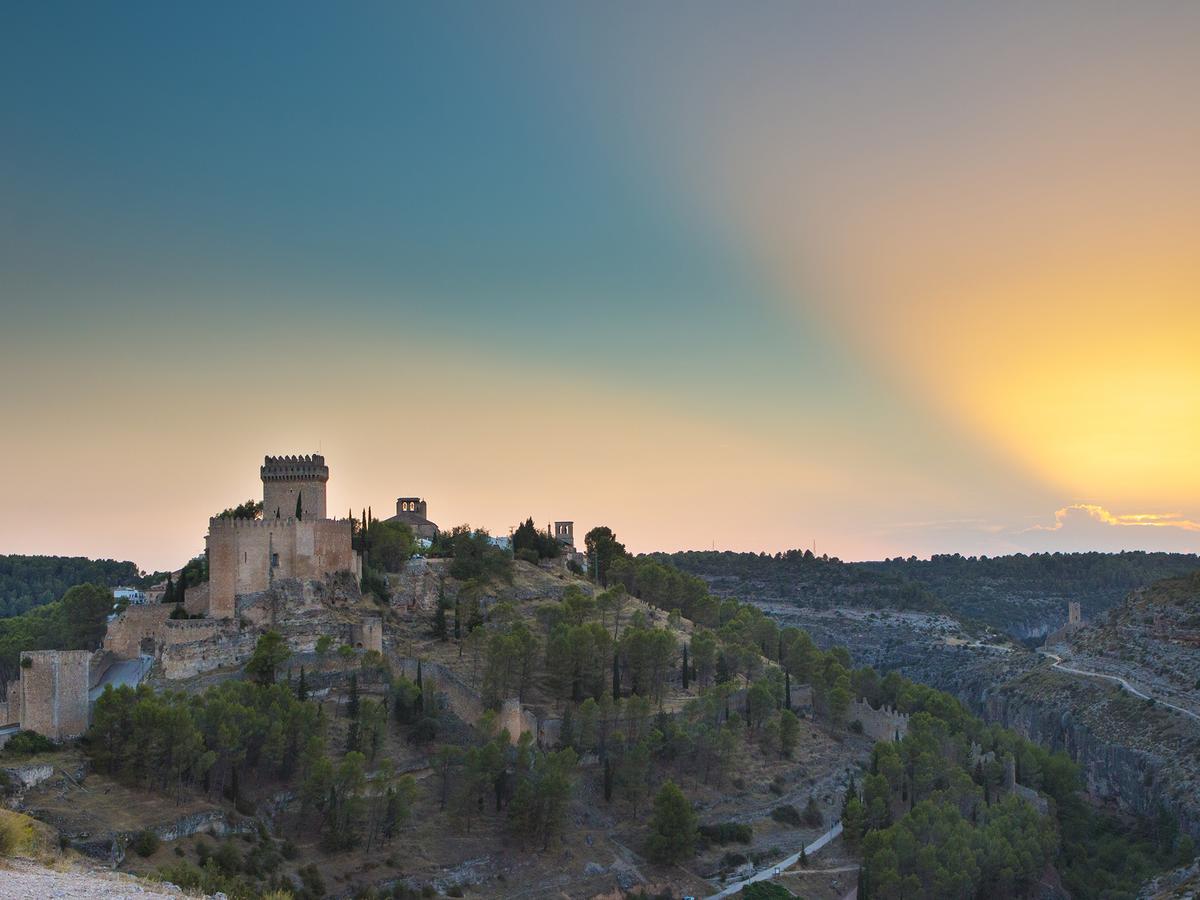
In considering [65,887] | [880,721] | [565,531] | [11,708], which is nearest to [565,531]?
[565,531]

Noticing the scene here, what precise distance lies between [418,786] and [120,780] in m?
11.6

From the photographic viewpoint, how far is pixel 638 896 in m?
42.2

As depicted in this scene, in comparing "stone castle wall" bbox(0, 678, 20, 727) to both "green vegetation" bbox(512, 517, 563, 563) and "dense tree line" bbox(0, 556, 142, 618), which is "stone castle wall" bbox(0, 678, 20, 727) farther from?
"dense tree line" bbox(0, 556, 142, 618)

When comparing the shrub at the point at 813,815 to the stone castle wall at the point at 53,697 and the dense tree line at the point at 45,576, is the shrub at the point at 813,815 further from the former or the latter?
the dense tree line at the point at 45,576

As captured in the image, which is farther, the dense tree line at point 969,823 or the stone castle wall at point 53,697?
the dense tree line at point 969,823

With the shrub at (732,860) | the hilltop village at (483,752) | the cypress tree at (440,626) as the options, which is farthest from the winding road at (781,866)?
the cypress tree at (440,626)

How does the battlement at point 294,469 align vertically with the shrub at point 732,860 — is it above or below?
above

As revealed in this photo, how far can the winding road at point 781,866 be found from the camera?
43.5 metres

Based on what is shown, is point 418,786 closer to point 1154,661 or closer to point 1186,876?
point 1186,876

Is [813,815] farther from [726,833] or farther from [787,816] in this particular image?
[726,833]

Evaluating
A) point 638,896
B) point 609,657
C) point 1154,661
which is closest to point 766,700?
point 609,657

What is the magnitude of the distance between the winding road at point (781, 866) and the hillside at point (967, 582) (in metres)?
86.5

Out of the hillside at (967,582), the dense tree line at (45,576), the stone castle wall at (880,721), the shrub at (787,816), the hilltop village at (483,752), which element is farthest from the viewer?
the hillside at (967,582)

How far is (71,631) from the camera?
186 ft
